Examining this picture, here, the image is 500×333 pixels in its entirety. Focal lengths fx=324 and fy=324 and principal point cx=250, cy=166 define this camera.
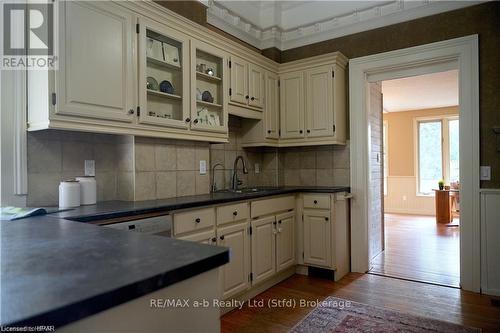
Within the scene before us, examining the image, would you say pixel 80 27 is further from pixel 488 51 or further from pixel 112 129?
pixel 488 51

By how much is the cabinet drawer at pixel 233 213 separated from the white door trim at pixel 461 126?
145cm

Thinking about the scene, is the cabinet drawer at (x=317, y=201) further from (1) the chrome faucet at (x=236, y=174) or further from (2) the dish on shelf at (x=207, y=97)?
(2) the dish on shelf at (x=207, y=97)

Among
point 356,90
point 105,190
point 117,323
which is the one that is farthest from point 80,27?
point 356,90

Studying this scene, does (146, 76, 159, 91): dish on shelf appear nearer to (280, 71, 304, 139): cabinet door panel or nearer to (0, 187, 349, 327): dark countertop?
(0, 187, 349, 327): dark countertop

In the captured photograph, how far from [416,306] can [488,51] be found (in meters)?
2.31

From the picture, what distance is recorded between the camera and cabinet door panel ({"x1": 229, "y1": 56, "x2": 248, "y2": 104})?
3133 millimetres

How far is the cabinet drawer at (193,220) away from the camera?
7.00ft

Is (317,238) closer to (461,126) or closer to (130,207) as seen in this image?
(461,126)

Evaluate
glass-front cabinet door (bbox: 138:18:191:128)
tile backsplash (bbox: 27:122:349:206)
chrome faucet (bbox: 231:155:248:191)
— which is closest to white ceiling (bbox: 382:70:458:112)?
tile backsplash (bbox: 27:122:349:206)

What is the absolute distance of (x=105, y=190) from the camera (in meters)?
2.39

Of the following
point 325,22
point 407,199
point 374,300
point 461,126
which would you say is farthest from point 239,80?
point 407,199

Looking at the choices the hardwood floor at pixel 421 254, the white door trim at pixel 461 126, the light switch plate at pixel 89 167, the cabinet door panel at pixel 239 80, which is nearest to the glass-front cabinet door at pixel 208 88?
the cabinet door panel at pixel 239 80

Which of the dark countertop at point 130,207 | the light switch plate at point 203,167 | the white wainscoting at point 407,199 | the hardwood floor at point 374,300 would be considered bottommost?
the hardwood floor at point 374,300

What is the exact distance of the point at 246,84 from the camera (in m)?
3.30
